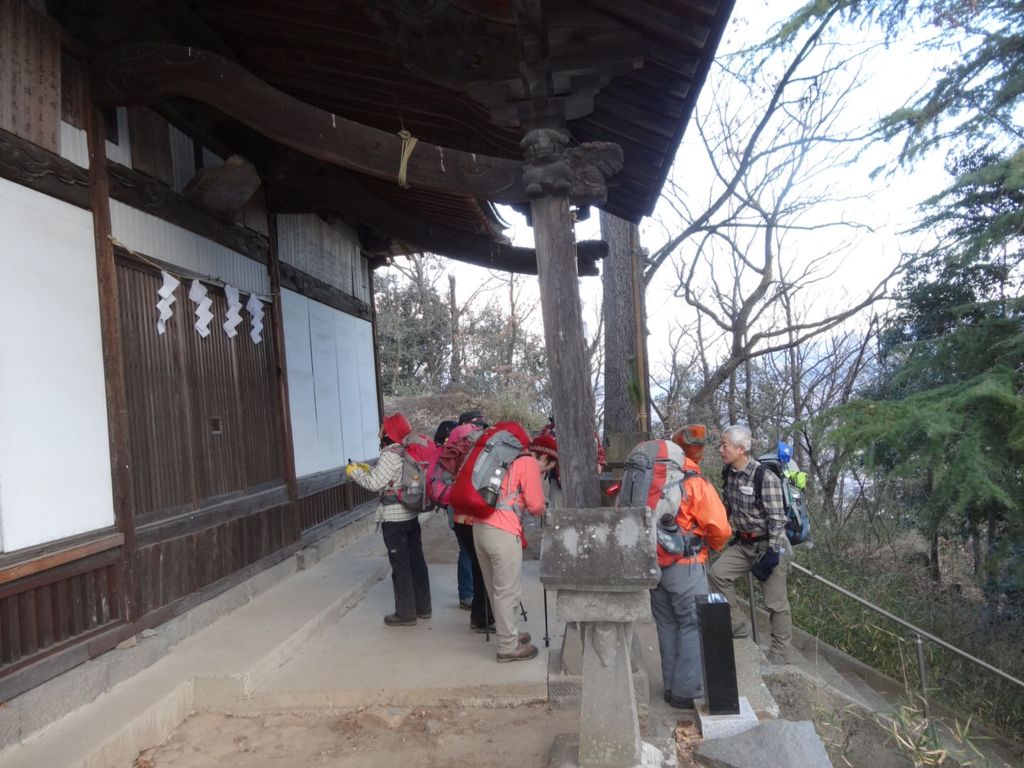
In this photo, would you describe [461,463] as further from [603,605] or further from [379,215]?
[379,215]

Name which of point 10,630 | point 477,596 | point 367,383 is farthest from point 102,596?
point 367,383

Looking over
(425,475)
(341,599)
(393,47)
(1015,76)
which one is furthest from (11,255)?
(1015,76)

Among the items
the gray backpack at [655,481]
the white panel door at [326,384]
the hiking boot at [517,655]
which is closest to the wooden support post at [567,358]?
the gray backpack at [655,481]

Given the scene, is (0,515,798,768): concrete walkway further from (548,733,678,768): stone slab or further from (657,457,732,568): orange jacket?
(657,457,732,568): orange jacket

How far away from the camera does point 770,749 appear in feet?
11.2

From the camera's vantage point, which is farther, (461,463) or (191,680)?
(461,463)

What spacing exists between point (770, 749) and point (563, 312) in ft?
8.12

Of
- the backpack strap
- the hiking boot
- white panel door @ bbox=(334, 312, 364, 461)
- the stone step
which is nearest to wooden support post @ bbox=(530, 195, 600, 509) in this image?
the hiking boot

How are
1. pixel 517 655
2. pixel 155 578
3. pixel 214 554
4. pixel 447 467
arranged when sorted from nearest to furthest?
pixel 517 655
pixel 155 578
pixel 447 467
pixel 214 554

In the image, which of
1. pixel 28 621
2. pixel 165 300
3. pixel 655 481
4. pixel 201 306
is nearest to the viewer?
pixel 28 621

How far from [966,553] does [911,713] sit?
11.2m

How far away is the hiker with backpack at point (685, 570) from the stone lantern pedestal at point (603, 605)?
0.79 m

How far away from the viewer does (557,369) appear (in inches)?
148

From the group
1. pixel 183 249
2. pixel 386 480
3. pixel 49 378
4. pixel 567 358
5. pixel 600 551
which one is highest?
pixel 183 249
